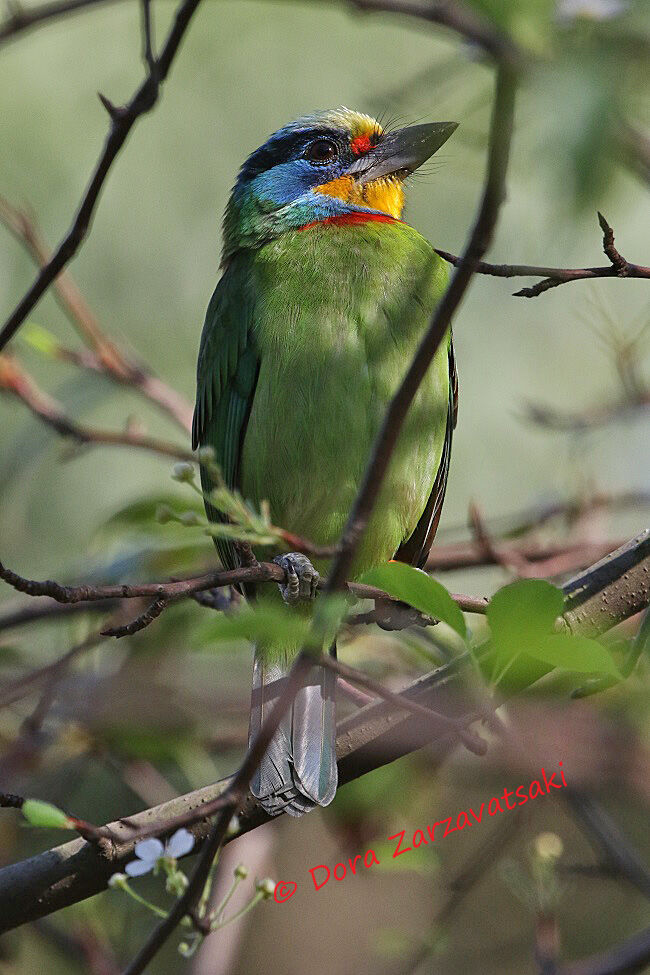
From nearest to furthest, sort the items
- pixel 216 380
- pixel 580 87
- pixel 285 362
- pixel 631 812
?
pixel 580 87 → pixel 285 362 → pixel 216 380 → pixel 631 812

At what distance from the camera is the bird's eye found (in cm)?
320

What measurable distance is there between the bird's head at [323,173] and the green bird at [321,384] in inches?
0.4

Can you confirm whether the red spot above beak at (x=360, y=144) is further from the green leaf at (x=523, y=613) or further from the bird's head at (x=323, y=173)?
the green leaf at (x=523, y=613)

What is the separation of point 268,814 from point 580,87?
1434 mm

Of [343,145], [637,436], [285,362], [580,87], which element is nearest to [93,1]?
[580,87]

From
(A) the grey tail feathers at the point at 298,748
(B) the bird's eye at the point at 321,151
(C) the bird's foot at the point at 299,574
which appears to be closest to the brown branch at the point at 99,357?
(B) the bird's eye at the point at 321,151

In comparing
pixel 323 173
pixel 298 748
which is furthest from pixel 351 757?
pixel 323 173

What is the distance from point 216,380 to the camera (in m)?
2.84

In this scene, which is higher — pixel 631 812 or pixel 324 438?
pixel 324 438

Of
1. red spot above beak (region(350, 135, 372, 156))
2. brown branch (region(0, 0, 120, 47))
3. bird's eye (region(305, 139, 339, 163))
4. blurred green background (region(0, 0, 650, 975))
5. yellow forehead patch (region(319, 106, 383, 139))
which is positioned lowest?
blurred green background (region(0, 0, 650, 975))

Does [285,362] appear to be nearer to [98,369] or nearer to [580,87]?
[98,369]

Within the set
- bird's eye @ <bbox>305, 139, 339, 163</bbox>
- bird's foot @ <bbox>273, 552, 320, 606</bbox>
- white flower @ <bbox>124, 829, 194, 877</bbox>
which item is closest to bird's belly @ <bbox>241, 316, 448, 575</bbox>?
bird's foot @ <bbox>273, 552, 320, 606</bbox>

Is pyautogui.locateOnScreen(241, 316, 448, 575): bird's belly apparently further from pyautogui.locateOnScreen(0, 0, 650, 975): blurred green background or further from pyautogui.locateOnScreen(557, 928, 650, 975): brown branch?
pyautogui.locateOnScreen(557, 928, 650, 975): brown branch

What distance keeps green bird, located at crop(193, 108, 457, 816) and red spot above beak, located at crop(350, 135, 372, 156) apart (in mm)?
199
